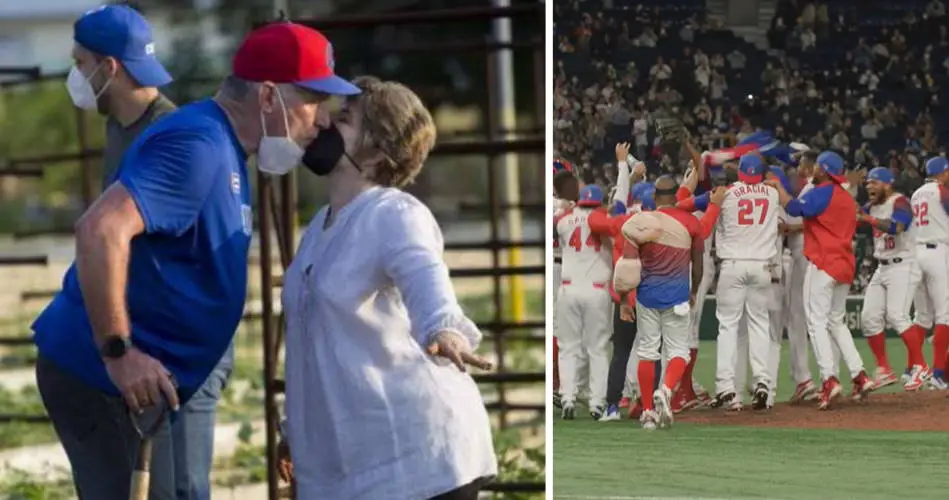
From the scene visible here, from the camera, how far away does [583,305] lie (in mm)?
7617

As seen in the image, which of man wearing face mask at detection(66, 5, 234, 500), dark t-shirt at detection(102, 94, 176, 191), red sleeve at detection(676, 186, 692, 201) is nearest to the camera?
man wearing face mask at detection(66, 5, 234, 500)

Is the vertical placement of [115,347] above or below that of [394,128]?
below

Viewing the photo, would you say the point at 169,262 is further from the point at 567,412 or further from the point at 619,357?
the point at 619,357

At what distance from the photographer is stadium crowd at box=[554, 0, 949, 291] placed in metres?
6.93

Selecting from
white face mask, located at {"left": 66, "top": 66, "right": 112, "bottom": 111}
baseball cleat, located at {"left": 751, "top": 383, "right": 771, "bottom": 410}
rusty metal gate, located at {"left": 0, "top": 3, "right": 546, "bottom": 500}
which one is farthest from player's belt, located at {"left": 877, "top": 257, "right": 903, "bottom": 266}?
white face mask, located at {"left": 66, "top": 66, "right": 112, "bottom": 111}

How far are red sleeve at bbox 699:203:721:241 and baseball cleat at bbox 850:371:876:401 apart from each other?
93cm

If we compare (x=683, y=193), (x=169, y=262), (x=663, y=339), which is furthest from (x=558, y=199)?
(x=169, y=262)

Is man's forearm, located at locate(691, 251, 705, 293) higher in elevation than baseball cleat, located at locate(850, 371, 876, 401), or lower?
higher

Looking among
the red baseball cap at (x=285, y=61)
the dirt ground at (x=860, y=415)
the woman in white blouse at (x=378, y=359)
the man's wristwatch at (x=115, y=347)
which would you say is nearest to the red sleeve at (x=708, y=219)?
the dirt ground at (x=860, y=415)

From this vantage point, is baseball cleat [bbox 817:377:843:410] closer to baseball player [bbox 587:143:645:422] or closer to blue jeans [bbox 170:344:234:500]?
baseball player [bbox 587:143:645:422]

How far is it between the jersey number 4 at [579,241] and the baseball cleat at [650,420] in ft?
2.45

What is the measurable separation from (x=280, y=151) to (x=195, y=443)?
2.34 ft

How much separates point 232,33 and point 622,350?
21.6 feet

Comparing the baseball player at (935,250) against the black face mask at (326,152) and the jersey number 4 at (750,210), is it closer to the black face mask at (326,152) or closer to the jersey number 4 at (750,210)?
the jersey number 4 at (750,210)
